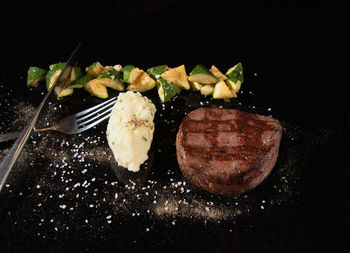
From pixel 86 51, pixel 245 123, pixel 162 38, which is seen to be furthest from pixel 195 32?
pixel 245 123

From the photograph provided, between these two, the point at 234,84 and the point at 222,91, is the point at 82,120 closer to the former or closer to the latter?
the point at 222,91

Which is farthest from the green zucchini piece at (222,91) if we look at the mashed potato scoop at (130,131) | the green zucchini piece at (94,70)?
the green zucchini piece at (94,70)

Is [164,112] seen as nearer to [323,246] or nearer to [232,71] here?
[232,71]

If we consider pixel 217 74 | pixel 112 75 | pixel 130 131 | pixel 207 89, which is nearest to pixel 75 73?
pixel 112 75

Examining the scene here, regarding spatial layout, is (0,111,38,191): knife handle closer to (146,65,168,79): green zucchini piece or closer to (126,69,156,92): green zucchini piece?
(126,69,156,92): green zucchini piece

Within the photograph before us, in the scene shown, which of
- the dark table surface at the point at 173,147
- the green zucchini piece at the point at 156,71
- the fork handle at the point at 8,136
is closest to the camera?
the dark table surface at the point at 173,147

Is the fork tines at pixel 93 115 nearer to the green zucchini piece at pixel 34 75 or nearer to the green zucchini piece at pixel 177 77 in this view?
the green zucchini piece at pixel 177 77
